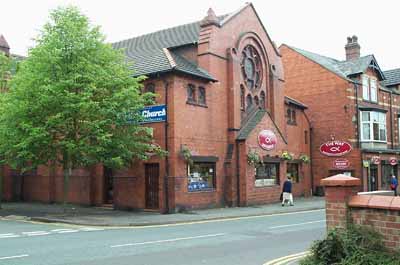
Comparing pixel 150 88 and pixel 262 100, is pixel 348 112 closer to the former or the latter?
pixel 262 100

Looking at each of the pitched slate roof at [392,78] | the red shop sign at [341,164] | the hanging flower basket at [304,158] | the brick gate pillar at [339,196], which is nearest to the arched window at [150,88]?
the hanging flower basket at [304,158]

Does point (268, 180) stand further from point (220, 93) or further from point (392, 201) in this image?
point (392, 201)

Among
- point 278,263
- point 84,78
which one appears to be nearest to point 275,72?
point 84,78

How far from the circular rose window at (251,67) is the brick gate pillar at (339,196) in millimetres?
21987

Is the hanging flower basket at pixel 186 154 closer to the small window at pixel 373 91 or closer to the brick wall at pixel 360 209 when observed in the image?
the brick wall at pixel 360 209

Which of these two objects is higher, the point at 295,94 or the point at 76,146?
the point at 295,94

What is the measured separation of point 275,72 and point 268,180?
7629 mm

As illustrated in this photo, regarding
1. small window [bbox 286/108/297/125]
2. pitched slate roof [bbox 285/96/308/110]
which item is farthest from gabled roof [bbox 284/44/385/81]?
small window [bbox 286/108/297/125]

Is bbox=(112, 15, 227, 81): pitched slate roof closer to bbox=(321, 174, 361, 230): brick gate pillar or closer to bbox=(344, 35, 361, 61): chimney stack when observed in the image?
bbox=(321, 174, 361, 230): brick gate pillar

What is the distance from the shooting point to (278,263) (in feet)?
30.3

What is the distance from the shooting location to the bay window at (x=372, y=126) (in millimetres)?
36844

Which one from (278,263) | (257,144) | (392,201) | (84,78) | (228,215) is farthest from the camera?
(257,144)

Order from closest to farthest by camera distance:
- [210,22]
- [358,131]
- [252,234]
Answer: [252,234], [210,22], [358,131]

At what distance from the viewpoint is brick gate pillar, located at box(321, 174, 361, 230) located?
7.78 meters
